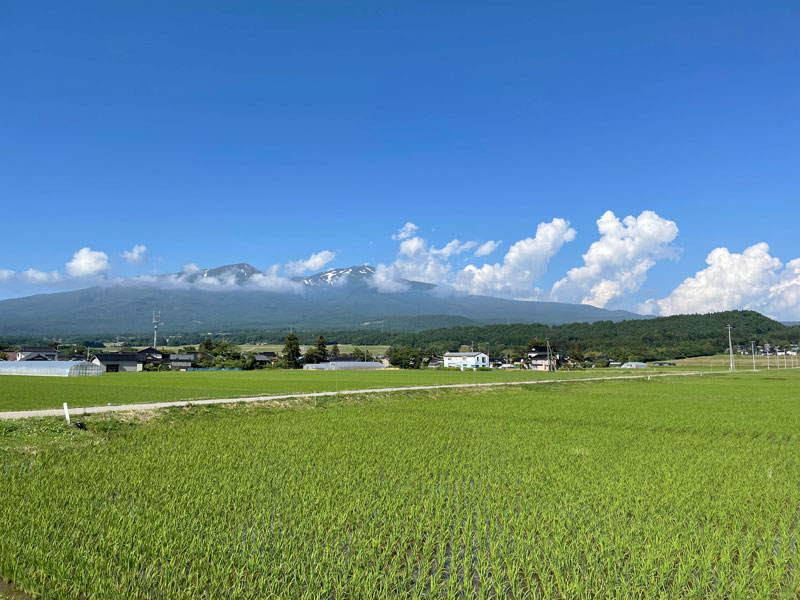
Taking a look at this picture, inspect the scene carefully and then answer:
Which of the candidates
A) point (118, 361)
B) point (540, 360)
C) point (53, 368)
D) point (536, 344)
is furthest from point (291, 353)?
point (536, 344)

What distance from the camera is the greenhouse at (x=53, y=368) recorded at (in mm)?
50062

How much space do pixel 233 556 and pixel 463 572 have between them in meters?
2.36

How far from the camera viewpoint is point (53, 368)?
2014 inches

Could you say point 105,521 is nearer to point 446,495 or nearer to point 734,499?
point 446,495

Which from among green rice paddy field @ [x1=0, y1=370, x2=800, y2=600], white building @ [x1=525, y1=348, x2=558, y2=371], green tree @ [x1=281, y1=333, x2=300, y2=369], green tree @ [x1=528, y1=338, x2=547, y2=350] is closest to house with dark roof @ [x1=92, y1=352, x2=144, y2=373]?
green tree @ [x1=281, y1=333, x2=300, y2=369]

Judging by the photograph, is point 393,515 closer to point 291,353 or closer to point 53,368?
point 53,368

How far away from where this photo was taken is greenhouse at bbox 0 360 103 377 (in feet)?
164

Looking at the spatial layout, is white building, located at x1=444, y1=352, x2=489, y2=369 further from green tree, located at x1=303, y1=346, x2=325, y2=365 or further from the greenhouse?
the greenhouse

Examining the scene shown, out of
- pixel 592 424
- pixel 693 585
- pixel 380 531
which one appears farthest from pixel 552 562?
pixel 592 424

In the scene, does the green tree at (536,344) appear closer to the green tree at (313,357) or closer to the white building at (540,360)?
the white building at (540,360)

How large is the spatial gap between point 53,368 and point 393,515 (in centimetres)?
5643

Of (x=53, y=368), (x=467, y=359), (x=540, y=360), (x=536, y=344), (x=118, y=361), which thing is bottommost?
(x=540, y=360)

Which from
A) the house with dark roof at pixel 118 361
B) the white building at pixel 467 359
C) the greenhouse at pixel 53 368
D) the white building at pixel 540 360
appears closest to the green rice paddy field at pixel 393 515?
the greenhouse at pixel 53 368

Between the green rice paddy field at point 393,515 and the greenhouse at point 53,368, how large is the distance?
140ft
